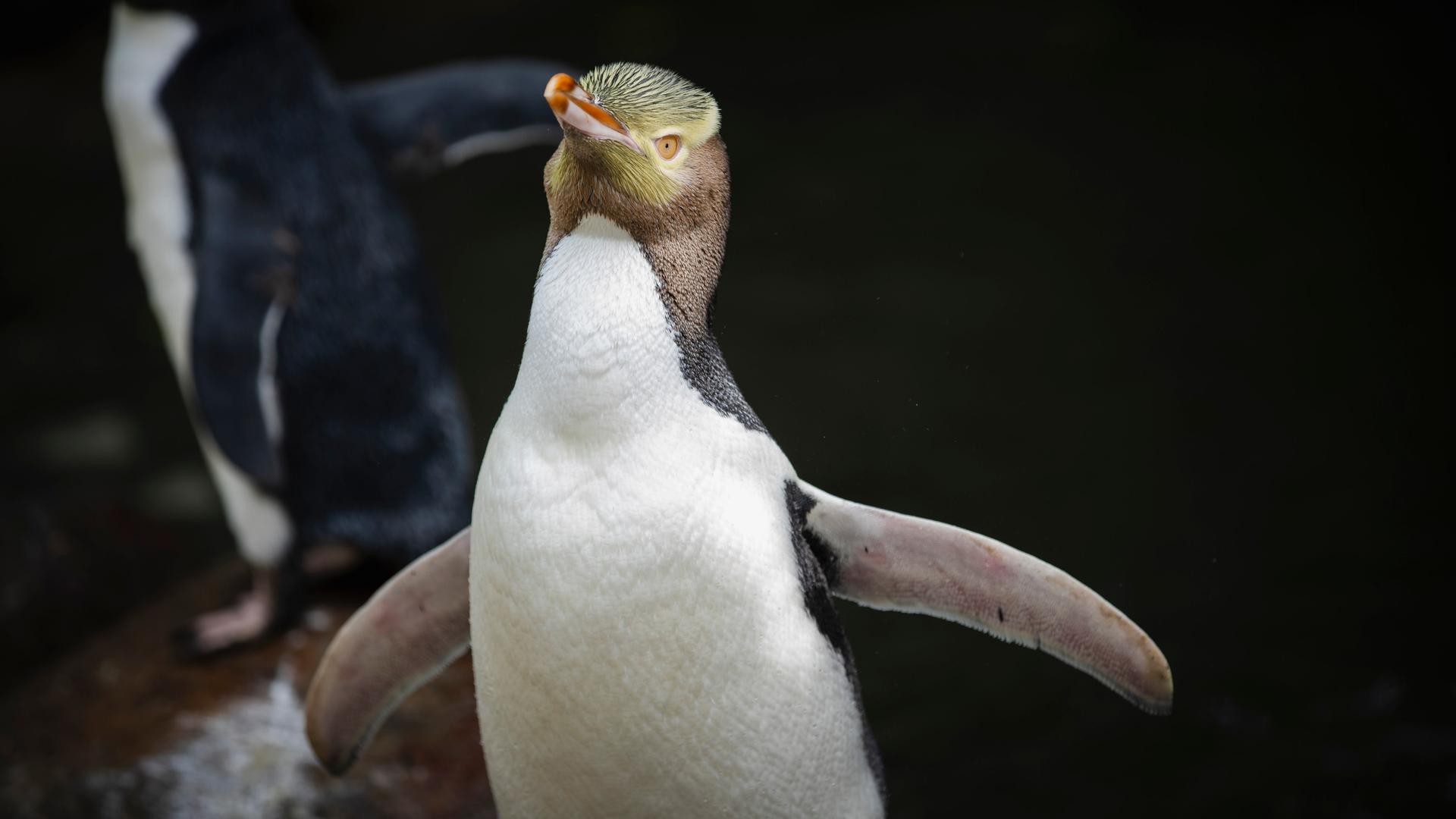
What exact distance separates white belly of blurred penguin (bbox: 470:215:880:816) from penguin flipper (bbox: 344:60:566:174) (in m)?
1.30

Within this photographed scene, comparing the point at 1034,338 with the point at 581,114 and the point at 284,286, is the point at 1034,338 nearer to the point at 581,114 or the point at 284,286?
the point at 284,286

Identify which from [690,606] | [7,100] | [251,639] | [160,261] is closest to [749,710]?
[690,606]

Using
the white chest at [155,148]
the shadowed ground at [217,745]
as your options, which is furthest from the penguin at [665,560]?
the white chest at [155,148]

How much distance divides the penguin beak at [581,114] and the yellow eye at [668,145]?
43 millimetres

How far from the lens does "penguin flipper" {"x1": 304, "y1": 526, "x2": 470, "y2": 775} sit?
4.68 ft

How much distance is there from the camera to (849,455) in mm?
1527

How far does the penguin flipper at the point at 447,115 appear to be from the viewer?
2.43 meters

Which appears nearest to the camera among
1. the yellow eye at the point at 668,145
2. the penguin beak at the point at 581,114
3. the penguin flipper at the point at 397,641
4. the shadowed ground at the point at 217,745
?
the penguin beak at the point at 581,114

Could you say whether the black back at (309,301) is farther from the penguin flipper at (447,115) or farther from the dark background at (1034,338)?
the dark background at (1034,338)

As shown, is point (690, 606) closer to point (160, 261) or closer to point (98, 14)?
point (160, 261)

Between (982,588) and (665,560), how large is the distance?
33cm

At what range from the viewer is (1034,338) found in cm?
364

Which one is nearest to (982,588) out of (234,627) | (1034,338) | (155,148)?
(234,627)

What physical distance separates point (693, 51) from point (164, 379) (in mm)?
2217
